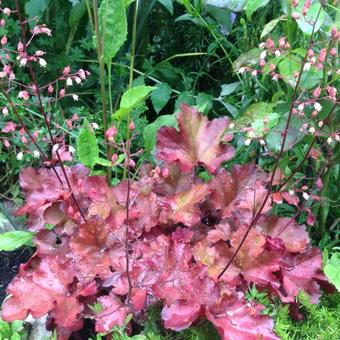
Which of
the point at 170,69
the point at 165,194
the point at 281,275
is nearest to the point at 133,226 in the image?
the point at 165,194

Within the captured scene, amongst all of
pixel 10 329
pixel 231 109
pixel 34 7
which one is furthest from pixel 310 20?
pixel 34 7

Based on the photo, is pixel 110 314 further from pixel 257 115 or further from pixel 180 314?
pixel 257 115

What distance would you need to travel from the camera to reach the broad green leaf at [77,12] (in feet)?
7.91

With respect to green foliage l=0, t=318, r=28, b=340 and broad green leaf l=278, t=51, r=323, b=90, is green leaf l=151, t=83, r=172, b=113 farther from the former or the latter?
green foliage l=0, t=318, r=28, b=340

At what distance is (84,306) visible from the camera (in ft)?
5.24

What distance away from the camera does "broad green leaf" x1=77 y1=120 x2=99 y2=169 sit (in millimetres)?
1748

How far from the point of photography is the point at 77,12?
2426 millimetres

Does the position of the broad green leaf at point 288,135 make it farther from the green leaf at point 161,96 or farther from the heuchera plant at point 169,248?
the green leaf at point 161,96

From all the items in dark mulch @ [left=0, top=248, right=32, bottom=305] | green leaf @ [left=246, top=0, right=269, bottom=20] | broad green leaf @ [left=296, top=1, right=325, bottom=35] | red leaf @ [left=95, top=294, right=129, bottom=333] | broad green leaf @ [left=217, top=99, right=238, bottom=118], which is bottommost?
dark mulch @ [left=0, top=248, right=32, bottom=305]

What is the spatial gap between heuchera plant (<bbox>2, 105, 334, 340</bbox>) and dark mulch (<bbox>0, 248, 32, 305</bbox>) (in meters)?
0.31

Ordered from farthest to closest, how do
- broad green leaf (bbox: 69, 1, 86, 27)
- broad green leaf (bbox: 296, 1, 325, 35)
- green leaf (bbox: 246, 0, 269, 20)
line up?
broad green leaf (bbox: 69, 1, 86, 27), green leaf (bbox: 246, 0, 269, 20), broad green leaf (bbox: 296, 1, 325, 35)

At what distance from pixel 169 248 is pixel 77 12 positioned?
1214mm

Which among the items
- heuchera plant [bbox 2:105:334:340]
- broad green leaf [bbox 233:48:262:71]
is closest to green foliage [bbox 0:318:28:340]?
heuchera plant [bbox 2:105:334:340]

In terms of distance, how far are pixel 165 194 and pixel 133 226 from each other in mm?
149
